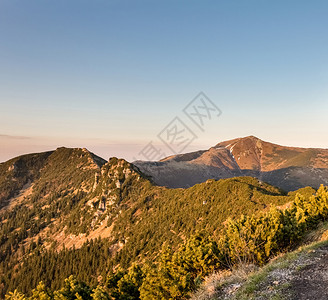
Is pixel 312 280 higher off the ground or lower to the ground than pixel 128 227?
higher

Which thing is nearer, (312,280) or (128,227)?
(312,280)

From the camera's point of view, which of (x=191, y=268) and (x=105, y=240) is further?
(x=105, y=240)

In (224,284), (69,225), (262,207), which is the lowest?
(69,225)

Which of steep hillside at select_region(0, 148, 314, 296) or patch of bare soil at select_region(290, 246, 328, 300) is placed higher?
patch of bare soil at select_region(290, 246, 328, 300)

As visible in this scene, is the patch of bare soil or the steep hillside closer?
the patch of bare soil

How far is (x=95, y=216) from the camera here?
621 ft

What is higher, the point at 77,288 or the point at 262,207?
the point at 77,288

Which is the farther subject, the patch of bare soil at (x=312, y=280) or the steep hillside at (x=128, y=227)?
the steep hillside at (x=128, y=227)

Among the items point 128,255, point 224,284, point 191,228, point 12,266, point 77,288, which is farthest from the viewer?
point 12,266

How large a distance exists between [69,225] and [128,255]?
9688 cm

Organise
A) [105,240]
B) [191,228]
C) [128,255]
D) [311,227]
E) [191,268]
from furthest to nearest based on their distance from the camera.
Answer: [105,240], [128,255], [191,228], [311,227], [191,268]

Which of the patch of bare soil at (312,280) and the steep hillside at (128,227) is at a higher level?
the patch of bare soil at (312,280)

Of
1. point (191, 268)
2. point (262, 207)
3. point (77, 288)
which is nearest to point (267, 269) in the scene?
point (191, 268)

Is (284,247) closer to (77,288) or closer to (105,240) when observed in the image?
(77,288)
